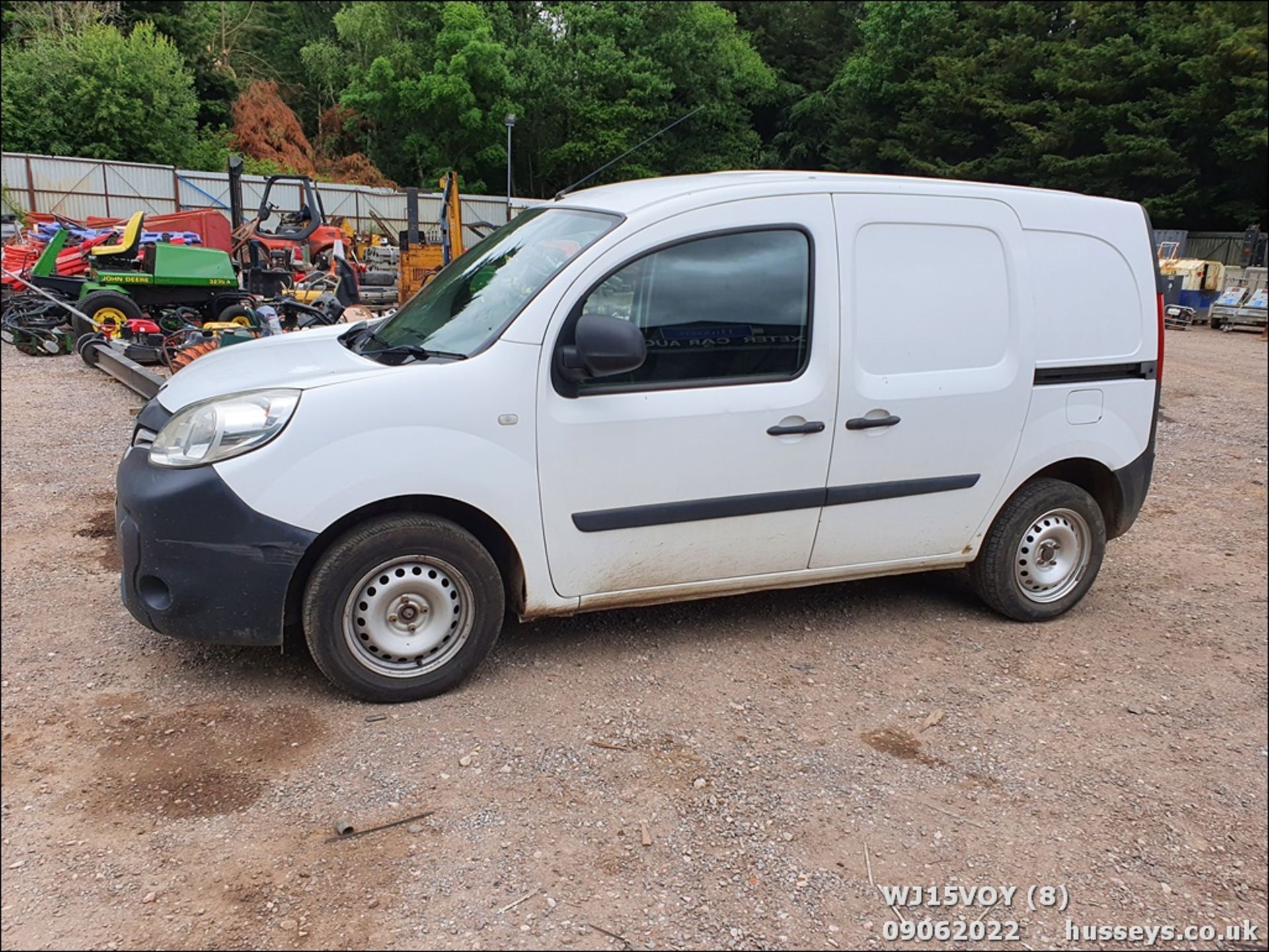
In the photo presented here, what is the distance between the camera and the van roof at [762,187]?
12.6 ft

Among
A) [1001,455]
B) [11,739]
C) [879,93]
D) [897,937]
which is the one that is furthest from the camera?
[879,93]

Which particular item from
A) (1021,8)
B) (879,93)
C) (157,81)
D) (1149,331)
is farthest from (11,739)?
(879,93)

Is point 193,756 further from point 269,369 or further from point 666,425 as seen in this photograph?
point 666,425

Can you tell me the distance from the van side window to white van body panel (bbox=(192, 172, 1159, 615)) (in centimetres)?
6

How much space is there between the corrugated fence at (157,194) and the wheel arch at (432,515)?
26657 millimetres

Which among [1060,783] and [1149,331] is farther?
[1149,331]

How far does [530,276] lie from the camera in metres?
3.74

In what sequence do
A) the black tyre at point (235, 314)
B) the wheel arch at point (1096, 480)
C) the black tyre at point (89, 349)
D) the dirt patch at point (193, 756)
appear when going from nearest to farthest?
the dirt patch at point (193, 756), the wheel arch at point (1096, 480), the black tyre at point (89, 349), the black tyre at point (235, 314)

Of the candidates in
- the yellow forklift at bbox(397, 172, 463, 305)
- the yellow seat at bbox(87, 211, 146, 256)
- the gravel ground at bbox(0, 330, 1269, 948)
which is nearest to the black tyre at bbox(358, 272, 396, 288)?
the yellow forklift at bbox(397, 172, 463, 305)

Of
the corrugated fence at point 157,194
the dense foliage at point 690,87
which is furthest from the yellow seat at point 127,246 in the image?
the dense foliage at point 690,87

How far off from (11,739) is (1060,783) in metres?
3.49

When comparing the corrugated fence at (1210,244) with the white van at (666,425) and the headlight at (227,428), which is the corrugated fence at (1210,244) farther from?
the headlight at (227,428)

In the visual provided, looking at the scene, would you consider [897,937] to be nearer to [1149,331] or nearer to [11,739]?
[11,739]

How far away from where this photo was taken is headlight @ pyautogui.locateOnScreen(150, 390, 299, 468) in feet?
10.6
